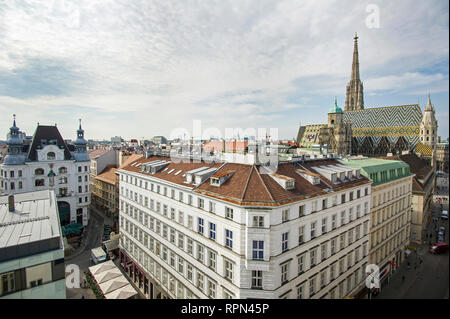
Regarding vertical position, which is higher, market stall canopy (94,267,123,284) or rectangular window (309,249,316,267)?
rectangular window (309,249,316,267)

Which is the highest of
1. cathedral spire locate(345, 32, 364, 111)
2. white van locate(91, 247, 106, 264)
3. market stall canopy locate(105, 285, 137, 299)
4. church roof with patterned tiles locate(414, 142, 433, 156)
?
cathedral spire locate(345, 32, 364, 111)

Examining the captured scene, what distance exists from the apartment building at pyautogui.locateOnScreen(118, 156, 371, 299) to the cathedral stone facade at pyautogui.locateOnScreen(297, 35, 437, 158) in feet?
254

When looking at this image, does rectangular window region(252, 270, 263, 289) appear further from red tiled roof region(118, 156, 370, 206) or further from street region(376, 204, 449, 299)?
street region(376, 204, 449, 299)

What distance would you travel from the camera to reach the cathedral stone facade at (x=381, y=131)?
9431cm

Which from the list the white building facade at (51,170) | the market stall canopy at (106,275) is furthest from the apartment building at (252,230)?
the white building facade at (51,170)

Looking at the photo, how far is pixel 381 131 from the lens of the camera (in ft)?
351

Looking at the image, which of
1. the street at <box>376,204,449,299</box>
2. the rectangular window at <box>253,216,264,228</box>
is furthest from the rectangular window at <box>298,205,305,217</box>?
the street at <box>376,204,449,299</box>

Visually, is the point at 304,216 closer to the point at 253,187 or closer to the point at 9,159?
the point at 253,187

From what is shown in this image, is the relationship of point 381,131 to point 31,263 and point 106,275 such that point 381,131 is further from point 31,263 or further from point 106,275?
point 31,263

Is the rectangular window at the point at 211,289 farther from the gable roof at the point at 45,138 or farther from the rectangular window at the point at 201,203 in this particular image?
the gable roof at the point at 45,138

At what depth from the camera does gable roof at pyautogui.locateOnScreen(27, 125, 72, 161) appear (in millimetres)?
51625

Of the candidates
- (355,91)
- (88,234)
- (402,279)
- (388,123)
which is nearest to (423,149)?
(388,123)

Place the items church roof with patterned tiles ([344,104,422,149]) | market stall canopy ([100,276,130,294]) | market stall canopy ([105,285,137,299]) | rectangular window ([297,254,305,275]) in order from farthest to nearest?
1. church roof with patterned tiles ([344,104,422,149])
2. market stall canopy ([100,276,130,294])
3. market stall canopy ([105,285,137,299])
4. rectangular window ([297,254,305,275])

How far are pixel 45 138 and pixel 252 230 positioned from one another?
185ft
